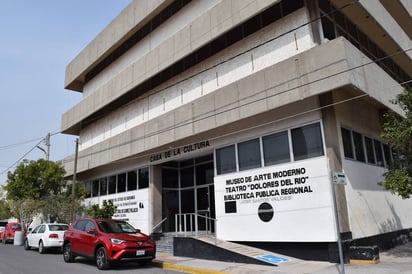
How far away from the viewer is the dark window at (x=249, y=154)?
14.2m

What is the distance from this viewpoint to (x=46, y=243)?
17406 millimetres

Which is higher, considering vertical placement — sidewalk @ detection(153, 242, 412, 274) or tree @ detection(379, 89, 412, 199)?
tree @ detection(379, 89, 412, 199)

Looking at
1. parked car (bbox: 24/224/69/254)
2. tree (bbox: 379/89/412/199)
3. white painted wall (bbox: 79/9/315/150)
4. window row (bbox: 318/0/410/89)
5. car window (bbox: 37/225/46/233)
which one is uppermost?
window row (bbox: 318/0/410/89)

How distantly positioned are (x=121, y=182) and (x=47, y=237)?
6.02 metres

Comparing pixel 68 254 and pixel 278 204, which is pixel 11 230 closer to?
pixel 68 254

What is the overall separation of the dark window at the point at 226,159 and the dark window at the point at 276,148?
1.74 metres

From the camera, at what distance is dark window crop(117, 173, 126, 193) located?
22250 millimetres

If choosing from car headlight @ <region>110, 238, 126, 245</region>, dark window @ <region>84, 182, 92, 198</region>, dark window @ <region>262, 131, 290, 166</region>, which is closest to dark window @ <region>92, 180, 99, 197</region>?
dark window @ <region>84, 182, 92, 198</region>

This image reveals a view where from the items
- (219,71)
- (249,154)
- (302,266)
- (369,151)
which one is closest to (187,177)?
(249,154)

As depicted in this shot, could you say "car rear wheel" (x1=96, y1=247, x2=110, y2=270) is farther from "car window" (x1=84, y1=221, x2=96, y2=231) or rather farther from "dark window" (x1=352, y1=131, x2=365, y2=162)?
"dark window" (x1=352, y1=131, x2=365, y2=162)

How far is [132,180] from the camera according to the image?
21406 millimetres

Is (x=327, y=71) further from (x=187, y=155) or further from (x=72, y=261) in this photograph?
(x=72, y=261)

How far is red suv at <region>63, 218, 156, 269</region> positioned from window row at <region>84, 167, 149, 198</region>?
680 centimetres

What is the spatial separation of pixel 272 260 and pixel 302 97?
18.6 ft
